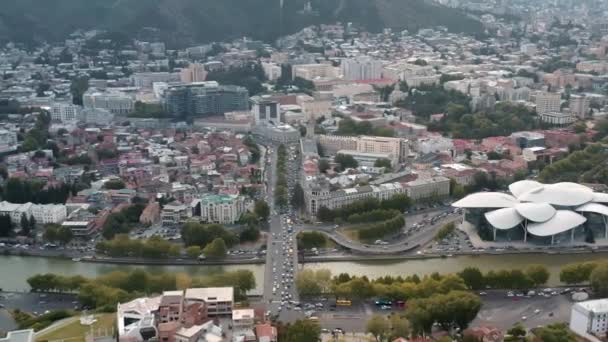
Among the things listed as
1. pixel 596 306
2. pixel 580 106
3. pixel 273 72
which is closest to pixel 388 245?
pixel 596 306

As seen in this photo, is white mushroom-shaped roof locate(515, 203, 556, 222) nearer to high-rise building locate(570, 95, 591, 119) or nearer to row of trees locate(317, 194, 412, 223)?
row of trees locate(317, 194, 412, 223)

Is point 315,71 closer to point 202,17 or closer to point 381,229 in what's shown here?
point 202,17

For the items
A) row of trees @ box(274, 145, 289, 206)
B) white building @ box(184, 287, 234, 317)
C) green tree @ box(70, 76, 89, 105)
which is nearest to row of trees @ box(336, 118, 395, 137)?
row of trees @ box(274, 145, 289, 206)

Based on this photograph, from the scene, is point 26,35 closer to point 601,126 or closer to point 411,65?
point 411,65

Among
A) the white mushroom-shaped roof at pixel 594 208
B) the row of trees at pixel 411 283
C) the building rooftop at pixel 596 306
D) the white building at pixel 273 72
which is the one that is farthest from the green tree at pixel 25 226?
the white building at pixel 273 72

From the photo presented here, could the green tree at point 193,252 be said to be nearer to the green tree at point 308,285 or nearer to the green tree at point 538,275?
the green tree at point 308,285

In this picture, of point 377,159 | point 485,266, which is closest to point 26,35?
point 377,159

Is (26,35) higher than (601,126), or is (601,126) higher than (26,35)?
(26,35)
